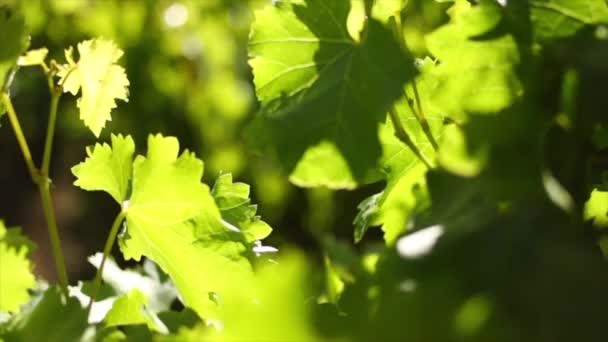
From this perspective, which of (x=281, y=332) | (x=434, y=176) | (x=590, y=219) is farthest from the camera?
(x=590, y=219)

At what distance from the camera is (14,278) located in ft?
2.32

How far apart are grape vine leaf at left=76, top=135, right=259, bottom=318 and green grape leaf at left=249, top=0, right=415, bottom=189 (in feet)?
0.30

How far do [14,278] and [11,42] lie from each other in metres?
0.17

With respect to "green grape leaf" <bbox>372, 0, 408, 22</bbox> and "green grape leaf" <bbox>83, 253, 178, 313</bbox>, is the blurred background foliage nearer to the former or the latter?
"green grape leaf" <bbox>83, 253, 178, 313</bbox>

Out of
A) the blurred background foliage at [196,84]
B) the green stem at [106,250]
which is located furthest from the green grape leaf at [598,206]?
the blurred background foliage at [196,84]

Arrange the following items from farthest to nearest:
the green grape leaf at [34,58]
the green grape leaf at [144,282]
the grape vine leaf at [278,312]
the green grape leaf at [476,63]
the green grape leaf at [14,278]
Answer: the green grape leaf at [144,282] → the green grape leaf at [34,58] → the green grape leaf at [14,278] → the green grape leaf at [476,63] → the grape vine leaf at [278,312]

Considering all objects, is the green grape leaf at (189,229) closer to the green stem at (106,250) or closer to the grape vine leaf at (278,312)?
the green stem at (106,250)

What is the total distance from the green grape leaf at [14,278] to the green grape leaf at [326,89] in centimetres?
20

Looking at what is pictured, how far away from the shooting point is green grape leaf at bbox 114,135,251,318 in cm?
76

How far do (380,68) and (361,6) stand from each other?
0.12 meters

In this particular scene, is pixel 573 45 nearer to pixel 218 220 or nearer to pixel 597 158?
pixel 597 158

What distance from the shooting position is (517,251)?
459mm

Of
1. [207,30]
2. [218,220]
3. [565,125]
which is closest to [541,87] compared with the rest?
[565,125]

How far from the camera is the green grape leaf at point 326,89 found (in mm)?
606
